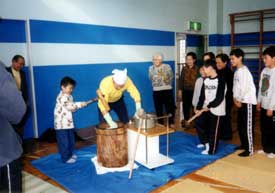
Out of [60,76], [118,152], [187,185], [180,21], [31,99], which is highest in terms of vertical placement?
[180,21]

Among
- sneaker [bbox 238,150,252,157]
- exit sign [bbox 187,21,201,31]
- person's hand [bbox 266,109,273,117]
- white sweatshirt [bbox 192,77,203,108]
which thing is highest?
exit sign [bbox 187,21,201,31]

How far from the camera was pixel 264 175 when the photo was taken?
9.07ft

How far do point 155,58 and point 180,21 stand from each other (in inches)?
93.1

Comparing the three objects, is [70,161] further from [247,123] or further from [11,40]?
[247,123]

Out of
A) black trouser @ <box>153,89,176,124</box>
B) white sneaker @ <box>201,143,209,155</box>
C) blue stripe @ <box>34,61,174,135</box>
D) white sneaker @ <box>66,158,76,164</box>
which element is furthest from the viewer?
black trouser @ <box>153,89,176,124</box>

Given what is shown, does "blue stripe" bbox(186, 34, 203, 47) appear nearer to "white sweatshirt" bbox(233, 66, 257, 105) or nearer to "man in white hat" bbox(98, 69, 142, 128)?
"white sweatshirt" bbox(233, 66, 257, 105)

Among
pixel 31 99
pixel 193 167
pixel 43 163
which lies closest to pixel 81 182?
pixel 43 163

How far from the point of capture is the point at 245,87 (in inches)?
125

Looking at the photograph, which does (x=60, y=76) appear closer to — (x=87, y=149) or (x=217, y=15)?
(x=87, y=149)

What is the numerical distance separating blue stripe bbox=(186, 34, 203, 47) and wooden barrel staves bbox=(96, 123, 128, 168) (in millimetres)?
4450

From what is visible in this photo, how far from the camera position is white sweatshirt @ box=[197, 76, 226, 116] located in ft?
10.6

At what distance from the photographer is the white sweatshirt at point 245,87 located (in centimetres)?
315

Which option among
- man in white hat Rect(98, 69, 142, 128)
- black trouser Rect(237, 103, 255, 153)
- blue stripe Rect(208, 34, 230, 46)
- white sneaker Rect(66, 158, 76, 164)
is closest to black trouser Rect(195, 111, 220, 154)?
black trouser Rect(237, 103, 255, 153)

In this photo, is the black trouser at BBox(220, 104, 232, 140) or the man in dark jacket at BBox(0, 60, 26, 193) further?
the black trouser at BBox(220, 104, 232, 140)
